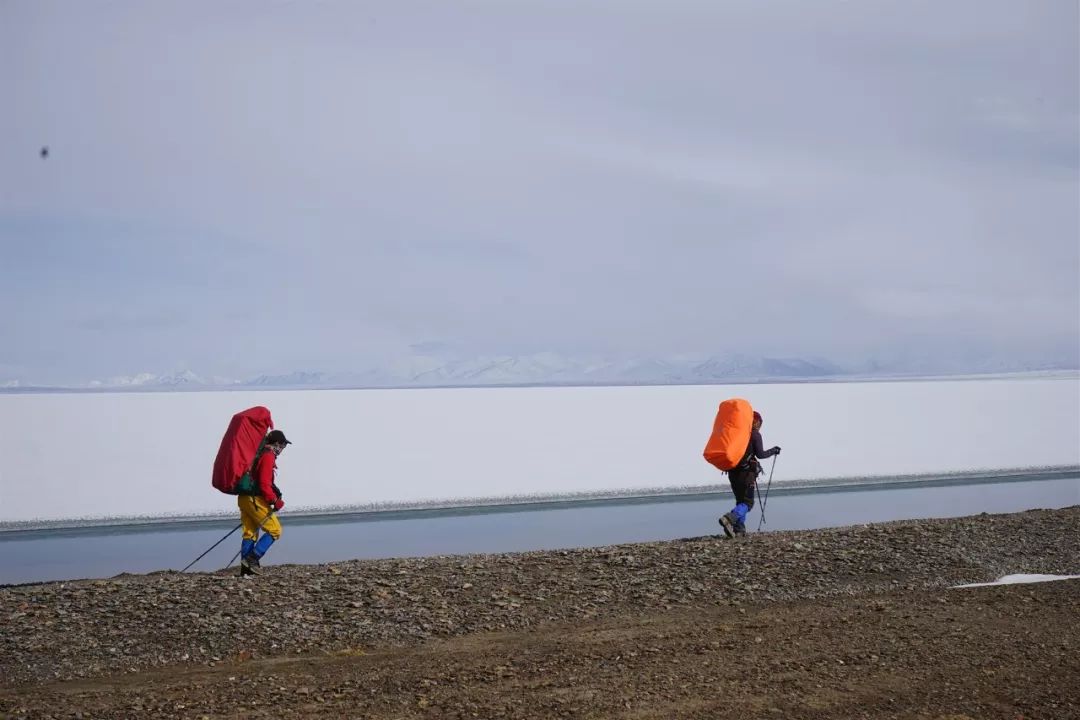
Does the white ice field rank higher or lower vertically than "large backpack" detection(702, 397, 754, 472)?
lower

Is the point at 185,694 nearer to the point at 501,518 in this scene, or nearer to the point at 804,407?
the point at 501,518

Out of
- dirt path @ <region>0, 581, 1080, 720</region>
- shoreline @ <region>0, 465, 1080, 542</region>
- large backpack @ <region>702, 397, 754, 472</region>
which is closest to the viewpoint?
dirt path @ <region>0, 581, 1080, 720</region>

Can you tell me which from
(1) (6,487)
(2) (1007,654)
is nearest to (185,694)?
(2) (1007,654)

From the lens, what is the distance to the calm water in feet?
38.3

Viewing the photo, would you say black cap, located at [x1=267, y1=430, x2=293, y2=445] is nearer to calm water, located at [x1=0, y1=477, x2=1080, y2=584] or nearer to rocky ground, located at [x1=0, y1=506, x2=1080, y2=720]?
rocky ground, located at [x1=0, y1=506, x2=1080, y2=720]

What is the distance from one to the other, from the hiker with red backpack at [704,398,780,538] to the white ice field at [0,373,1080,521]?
24.3 feet

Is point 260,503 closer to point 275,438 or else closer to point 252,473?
point 252,473

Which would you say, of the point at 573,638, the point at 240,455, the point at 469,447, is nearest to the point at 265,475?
the point at 240,455

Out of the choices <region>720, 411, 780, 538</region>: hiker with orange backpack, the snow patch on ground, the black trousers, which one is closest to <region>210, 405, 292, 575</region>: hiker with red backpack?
<region>720, 411, 780, 538</region>: hiker with orange backpack

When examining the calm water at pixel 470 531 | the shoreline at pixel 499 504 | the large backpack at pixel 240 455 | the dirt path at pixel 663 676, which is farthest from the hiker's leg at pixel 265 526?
the shoreline at pixel 499 504

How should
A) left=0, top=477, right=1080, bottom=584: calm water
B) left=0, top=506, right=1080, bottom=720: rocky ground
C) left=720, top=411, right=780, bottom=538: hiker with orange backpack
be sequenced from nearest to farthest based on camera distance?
1. left=0, top=506, right=1080, bottom=720: rocky ground
2. left=720, top=411, right=780, bottom=538: hiker with orange backpack
3. left=0, top=477, right=1080, bottom=584: calm water

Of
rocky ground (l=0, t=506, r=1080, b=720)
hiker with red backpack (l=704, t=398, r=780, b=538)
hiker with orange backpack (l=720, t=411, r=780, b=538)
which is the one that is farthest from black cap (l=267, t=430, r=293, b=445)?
hiker with orange backpack (l=720, t=411, r=780, b=538)

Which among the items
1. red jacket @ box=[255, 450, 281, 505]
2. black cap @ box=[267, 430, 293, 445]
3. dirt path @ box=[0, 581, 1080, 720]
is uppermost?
black cap @ box=[267, 430, 293, 445]

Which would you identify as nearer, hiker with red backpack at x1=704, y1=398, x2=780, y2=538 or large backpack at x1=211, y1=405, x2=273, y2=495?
large backpack at x1=211, y1=405, x2=273, y2=495
